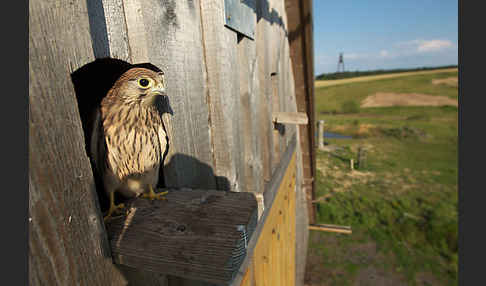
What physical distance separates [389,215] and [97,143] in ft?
27.7

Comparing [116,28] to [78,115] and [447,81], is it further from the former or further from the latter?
[447,81]

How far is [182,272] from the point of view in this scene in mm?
630

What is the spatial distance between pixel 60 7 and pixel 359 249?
23.4 feet

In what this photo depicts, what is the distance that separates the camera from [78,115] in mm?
562

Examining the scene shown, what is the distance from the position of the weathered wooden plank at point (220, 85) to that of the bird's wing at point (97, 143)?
49 cm

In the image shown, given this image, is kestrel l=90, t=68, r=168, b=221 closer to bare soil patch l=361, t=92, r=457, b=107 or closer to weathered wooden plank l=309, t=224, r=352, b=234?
weathered wooden plank l=309, t=224, r=352, b=234

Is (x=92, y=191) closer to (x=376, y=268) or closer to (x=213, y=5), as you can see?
(x=213, y=5)

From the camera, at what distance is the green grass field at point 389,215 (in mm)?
5547

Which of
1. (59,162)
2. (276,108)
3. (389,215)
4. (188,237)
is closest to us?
(59,162)

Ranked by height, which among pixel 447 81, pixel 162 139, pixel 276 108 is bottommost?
pixel 162 139

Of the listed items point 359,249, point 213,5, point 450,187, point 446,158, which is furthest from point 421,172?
point 213,5

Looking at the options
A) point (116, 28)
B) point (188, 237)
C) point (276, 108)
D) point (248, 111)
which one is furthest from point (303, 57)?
point (188, 237)

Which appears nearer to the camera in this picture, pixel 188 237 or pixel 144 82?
pixel 188 237

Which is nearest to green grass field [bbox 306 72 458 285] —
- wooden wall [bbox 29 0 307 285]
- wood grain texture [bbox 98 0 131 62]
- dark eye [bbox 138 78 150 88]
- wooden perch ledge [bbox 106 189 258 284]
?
wooden wall [bbox 29 0 307 285]
